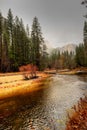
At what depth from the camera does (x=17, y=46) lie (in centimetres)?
5462

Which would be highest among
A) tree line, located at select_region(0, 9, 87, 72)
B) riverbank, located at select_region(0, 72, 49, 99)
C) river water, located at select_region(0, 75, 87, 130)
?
tree line, located at select_region(0, 9, 87, 72)

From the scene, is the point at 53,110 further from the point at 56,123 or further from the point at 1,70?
the point at 1,70

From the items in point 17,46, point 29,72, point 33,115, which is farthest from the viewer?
point 17,46

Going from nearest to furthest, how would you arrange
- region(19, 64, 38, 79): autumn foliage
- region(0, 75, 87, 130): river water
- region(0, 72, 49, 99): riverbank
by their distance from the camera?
region(0, 75, 87, 130): river water
region(0, 72, 49, 99): riverbank
region(19, 64, 38, 79): autumn foliage

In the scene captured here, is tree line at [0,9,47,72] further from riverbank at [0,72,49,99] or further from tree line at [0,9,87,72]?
riverbank at [0,72,49,99]

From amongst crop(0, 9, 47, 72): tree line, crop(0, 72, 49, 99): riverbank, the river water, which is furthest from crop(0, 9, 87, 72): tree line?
the river water

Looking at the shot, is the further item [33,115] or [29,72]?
[29,72]

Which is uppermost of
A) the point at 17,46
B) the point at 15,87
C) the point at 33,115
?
the point at 17,46

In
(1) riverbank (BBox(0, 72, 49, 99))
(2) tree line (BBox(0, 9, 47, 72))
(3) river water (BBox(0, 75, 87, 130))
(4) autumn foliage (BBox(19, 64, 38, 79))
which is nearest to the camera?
(3) river water (BBox(0, 75, 87, 130))

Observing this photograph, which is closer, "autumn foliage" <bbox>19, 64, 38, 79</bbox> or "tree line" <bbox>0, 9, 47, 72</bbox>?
"autumn foliage" <bbox>19, 64, 38, 79</bbox>

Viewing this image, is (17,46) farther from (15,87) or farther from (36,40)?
(15,87)

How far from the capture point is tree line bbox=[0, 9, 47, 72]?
50.0 metres

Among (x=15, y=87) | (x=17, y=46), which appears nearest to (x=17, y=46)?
(x=17, y=46)

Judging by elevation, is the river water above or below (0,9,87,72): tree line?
below
